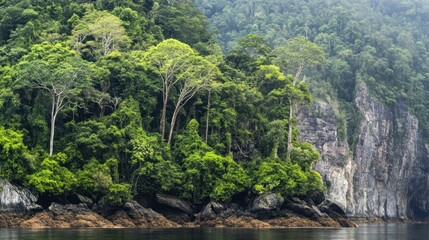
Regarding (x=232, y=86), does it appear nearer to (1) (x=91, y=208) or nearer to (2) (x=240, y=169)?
(2) (x=240, y=169)

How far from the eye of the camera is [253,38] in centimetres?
7038

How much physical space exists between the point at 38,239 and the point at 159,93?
2932 centimetres

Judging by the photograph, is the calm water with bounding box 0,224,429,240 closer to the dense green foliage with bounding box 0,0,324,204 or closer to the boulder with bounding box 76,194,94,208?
the boulder with bounding box 76,194,94,208

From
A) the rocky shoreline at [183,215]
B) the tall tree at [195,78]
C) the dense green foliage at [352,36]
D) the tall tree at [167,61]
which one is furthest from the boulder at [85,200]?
the dense green foliage at [352,36]

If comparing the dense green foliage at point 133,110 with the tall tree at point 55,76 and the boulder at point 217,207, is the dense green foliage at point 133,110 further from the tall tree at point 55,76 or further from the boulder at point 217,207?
the boulder at point 217,207

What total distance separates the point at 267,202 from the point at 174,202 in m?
7.31

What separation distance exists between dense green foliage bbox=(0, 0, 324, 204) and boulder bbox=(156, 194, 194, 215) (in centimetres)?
70

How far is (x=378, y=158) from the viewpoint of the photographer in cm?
9606

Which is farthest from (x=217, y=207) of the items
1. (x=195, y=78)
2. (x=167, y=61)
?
(x=167, y=61)

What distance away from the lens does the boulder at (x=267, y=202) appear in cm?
5378

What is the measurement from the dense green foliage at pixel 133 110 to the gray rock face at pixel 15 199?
746mm

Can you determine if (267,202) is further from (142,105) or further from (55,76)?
(55,76)

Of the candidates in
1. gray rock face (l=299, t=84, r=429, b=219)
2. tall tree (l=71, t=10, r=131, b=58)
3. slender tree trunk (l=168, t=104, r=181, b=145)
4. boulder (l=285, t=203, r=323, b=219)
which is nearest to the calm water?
boulder (l=285, t=203, r=323, b=219)

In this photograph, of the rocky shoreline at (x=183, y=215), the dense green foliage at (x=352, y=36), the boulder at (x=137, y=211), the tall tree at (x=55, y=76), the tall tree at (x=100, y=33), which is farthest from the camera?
the dense green foliage at (x=352, y=36)
